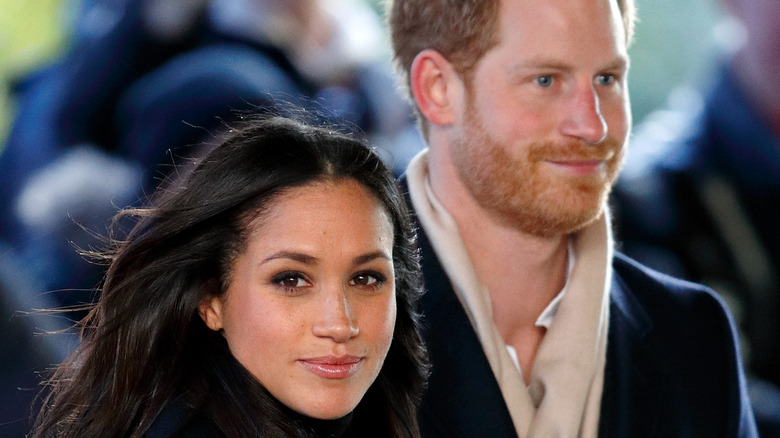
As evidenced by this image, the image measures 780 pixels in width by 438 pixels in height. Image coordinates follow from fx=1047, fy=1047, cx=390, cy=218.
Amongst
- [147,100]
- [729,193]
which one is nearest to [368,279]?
[147,100]

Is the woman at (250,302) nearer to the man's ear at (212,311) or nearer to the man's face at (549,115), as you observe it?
the man's ear at (212,311)

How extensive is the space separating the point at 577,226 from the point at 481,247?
0.17 meters

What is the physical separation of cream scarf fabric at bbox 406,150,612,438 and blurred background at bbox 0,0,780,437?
998 mm

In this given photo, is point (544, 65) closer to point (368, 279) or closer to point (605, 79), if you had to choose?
point (605, 79)

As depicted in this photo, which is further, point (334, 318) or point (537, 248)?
point (537, 248)

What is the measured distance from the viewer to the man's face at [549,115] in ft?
5.40

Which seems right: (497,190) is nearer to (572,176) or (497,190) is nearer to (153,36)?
(572,176)

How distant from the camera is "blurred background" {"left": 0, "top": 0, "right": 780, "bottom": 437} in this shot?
8.82 feet

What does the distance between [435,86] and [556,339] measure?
1.53 ft

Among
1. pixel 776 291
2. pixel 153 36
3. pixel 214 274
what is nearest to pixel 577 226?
pixel 214 274

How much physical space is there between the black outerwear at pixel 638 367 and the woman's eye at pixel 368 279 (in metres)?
0.44

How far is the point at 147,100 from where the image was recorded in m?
2.80

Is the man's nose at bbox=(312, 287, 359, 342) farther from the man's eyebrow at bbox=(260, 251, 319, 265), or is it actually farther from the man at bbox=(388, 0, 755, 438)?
the man at bbox=(388, 0, 755, 438)

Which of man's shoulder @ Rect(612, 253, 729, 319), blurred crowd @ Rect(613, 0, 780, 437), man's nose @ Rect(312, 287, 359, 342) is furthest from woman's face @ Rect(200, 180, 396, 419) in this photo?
blurred crowd @ Rect(613, 0, 780, 437)
